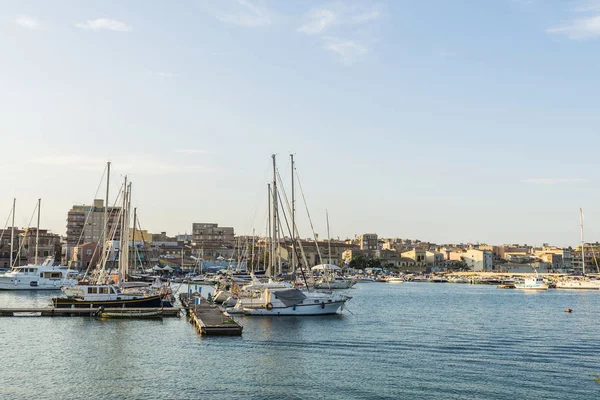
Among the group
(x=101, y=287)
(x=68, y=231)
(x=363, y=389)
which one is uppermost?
(x=68, y=231)

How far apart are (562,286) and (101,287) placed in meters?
97.1

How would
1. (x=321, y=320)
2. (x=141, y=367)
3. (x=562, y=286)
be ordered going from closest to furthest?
(x=141, y=367) < (x=321, y=320) < (x=562, y=286)

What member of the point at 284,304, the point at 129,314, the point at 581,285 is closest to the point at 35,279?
the point at 129,314

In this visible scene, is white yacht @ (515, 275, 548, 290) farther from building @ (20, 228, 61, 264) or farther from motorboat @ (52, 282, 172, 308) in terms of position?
building @ (20, 228, 61, 264)

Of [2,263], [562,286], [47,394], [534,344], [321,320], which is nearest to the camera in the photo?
[47,394]

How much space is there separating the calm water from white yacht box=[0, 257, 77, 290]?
40.8m

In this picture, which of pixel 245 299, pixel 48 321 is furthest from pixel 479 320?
pixel 48 321

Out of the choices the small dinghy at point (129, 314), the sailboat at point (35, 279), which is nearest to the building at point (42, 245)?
the sailboat at point (35, 279)

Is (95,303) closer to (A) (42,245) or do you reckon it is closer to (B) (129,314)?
(B) (129,314)

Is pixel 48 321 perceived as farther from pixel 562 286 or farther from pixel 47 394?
pixel 562 286

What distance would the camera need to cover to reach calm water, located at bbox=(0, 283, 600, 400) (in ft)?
89.6

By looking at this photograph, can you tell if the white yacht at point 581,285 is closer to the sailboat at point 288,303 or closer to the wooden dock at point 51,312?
the sailboat at point 288,303

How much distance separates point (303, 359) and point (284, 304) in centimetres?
2012

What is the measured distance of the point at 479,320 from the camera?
5547 centimetres
